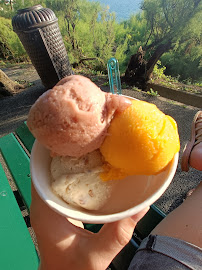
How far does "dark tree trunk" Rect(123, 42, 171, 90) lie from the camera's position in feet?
11.1

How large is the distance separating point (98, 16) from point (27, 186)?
3.92m

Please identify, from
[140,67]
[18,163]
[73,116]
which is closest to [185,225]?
[73,116]

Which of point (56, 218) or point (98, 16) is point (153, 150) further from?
point (98, 16)

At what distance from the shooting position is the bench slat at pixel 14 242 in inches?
37.6

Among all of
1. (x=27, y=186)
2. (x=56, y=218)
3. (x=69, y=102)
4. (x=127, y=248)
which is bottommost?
(x=127, y=248)

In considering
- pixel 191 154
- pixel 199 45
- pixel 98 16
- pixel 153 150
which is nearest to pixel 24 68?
pixel 98 16

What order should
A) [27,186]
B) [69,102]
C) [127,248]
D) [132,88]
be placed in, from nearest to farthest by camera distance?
[69,102] → [127,248] → [27,186] → [132,88]

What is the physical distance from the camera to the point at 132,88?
3320 millimetres

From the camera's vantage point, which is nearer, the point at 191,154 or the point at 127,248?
the point at 127,248

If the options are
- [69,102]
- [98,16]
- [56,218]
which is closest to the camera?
[69,102]

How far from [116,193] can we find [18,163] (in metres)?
0.96

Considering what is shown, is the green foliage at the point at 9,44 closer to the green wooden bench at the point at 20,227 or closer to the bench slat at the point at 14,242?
the green wooden bench at the point at 20,227

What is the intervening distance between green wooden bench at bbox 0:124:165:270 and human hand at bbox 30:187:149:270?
0.22 meters

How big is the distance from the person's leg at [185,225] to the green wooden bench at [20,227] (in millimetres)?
91
